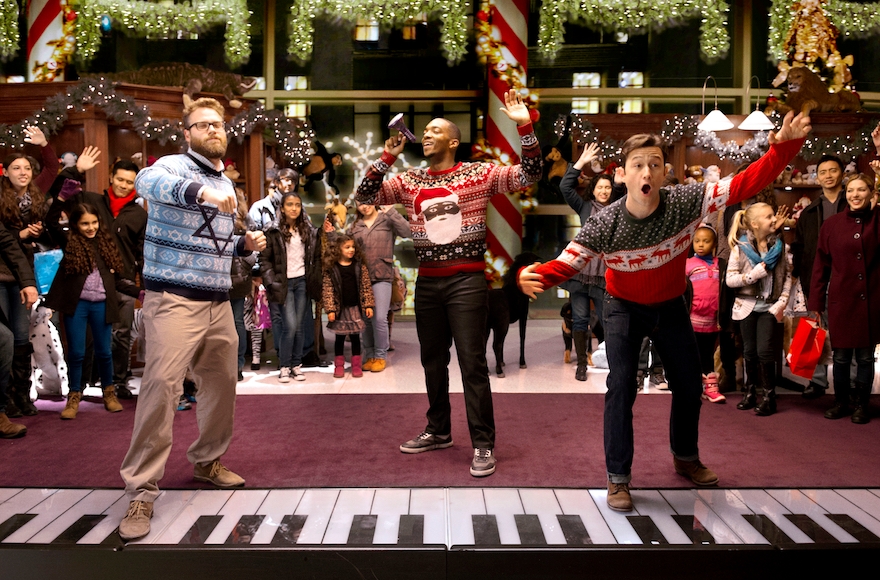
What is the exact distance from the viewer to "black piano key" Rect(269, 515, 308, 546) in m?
2.97

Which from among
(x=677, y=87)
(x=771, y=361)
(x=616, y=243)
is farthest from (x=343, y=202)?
(x=616, y=243)

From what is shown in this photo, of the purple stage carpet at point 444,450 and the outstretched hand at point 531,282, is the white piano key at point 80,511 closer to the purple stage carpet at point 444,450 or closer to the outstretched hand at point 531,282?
the purple stage carpet at point 444,450

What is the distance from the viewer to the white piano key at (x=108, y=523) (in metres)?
3.02

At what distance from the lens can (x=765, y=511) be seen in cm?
332

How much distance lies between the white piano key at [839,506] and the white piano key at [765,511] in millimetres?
190

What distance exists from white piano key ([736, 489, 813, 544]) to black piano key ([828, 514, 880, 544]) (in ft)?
0.60

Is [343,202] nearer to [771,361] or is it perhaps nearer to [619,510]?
[771,361]

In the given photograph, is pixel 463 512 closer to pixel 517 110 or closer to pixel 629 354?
pixel 629 354

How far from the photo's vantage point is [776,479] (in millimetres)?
3750

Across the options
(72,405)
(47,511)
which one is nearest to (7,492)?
(47,511)

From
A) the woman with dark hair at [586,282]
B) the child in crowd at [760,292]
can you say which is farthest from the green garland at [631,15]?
the child in crowd at [760,292]

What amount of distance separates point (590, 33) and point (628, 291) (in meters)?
6.91

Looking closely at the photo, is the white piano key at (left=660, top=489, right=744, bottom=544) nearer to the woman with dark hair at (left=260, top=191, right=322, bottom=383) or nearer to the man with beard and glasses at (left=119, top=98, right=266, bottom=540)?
the man with beard and glasses at (left=119, top=98, right=266, bottom=540)

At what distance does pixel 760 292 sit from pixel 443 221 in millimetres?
2466
